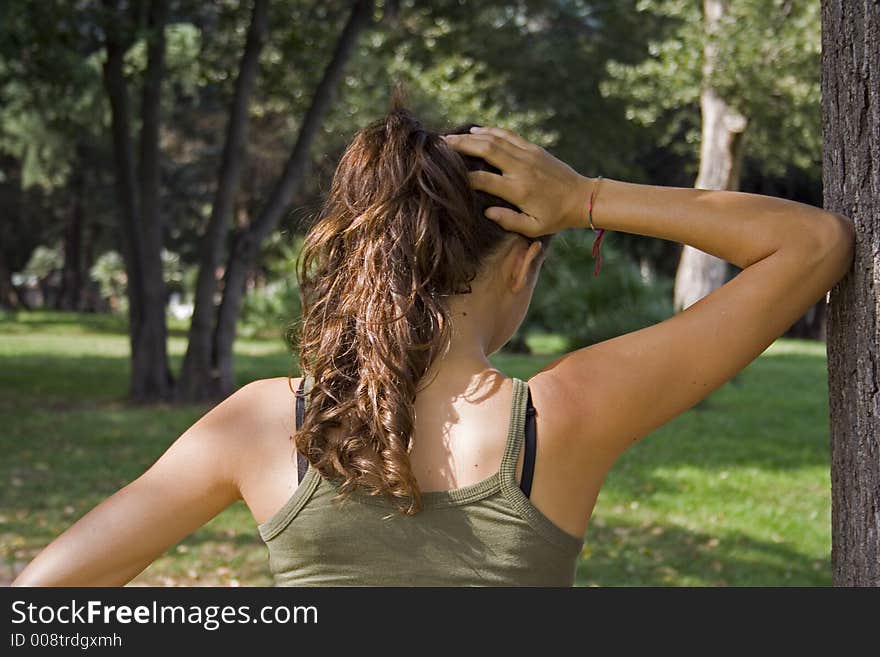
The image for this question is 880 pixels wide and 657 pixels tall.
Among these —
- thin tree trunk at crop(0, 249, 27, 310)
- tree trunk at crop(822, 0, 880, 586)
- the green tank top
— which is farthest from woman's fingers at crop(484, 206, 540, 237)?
thin tree trunk at crop(0, 249, 27, 310)

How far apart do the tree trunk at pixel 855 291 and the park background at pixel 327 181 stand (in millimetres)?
785

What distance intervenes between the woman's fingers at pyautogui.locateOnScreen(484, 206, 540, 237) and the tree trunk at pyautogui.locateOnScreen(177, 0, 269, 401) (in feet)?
40.2

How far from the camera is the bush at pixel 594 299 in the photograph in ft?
51.0

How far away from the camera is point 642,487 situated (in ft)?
30.3

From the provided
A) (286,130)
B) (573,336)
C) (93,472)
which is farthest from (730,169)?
(286,130)

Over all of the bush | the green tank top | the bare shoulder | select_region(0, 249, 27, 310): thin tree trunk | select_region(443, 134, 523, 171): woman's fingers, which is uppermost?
select_region(443, 134, 523, 171): woman's fingers

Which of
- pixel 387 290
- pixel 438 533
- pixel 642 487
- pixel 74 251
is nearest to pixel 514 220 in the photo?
pixel 387 290

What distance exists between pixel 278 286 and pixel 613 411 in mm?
26445

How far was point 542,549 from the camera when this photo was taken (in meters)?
1.62

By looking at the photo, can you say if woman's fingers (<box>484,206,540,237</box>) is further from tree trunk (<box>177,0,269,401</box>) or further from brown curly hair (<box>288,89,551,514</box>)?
tree trunk (<box>177,0,269,401</box>)

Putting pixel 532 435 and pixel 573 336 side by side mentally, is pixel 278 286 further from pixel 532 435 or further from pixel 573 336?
pixel 532 435

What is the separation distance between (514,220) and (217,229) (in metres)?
12.3

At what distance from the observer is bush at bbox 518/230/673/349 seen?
15555 mm

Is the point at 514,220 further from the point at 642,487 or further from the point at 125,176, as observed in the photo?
the point at 125,176
